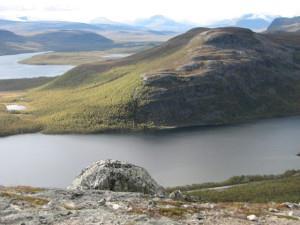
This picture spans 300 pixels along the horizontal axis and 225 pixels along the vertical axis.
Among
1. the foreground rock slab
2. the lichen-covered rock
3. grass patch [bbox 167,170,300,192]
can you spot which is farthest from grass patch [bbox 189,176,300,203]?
the foreground rock slab

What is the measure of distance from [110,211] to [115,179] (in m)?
9.11

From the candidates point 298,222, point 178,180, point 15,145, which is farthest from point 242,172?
point 298,222

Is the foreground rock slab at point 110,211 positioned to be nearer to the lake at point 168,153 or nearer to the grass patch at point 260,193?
the grass patch at point 260,193

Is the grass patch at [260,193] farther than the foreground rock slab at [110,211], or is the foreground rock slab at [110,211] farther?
the grass patch at [260,193]

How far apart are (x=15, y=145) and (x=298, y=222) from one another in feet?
439

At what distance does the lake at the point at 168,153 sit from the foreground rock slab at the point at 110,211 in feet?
233

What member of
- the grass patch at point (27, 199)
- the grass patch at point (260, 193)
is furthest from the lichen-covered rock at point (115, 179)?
the grass patch at point (260, 193)

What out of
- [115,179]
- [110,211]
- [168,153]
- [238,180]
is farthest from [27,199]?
[168,153]

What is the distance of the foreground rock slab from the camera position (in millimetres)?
25578

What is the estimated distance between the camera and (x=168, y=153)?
129 m

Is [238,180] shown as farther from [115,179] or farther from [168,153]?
[115,179]

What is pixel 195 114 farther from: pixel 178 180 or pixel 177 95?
pixel 178 180

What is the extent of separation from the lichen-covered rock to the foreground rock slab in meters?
3.64

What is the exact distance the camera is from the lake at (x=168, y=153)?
11056 cm
